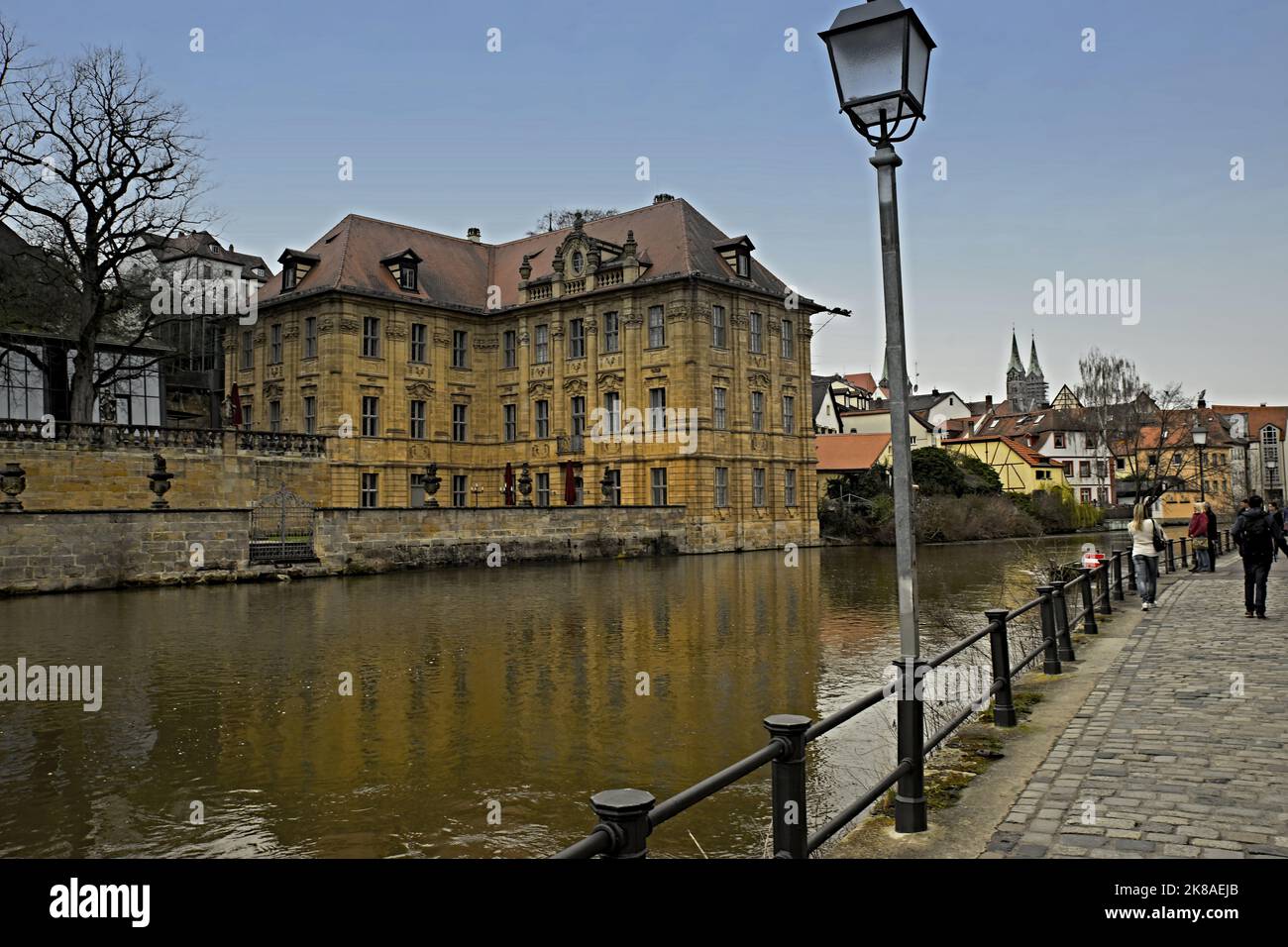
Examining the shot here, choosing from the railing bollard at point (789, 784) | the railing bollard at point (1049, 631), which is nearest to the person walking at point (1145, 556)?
the railing bollard at point (1049, 631)

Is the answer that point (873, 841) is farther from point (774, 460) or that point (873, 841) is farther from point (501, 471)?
point (501, 471)

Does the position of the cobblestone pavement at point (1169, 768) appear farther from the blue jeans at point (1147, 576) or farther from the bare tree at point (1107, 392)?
the bare tree at point (1107, 392)

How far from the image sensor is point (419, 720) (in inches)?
407

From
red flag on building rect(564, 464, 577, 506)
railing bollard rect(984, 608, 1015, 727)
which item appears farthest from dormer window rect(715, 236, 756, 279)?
railing bollard rect(984, 608, 1015, 727)

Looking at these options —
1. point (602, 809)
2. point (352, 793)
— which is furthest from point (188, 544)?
point (602, 809)

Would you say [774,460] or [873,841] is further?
[774,460]

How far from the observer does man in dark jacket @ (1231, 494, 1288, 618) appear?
1536cm

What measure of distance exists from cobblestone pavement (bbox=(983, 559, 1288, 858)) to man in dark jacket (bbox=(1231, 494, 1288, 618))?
3.39 meters

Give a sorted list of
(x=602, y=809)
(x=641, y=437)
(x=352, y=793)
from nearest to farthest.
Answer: (x=602, y=809) < (x=352, y=793) < (x=641, y=437)
